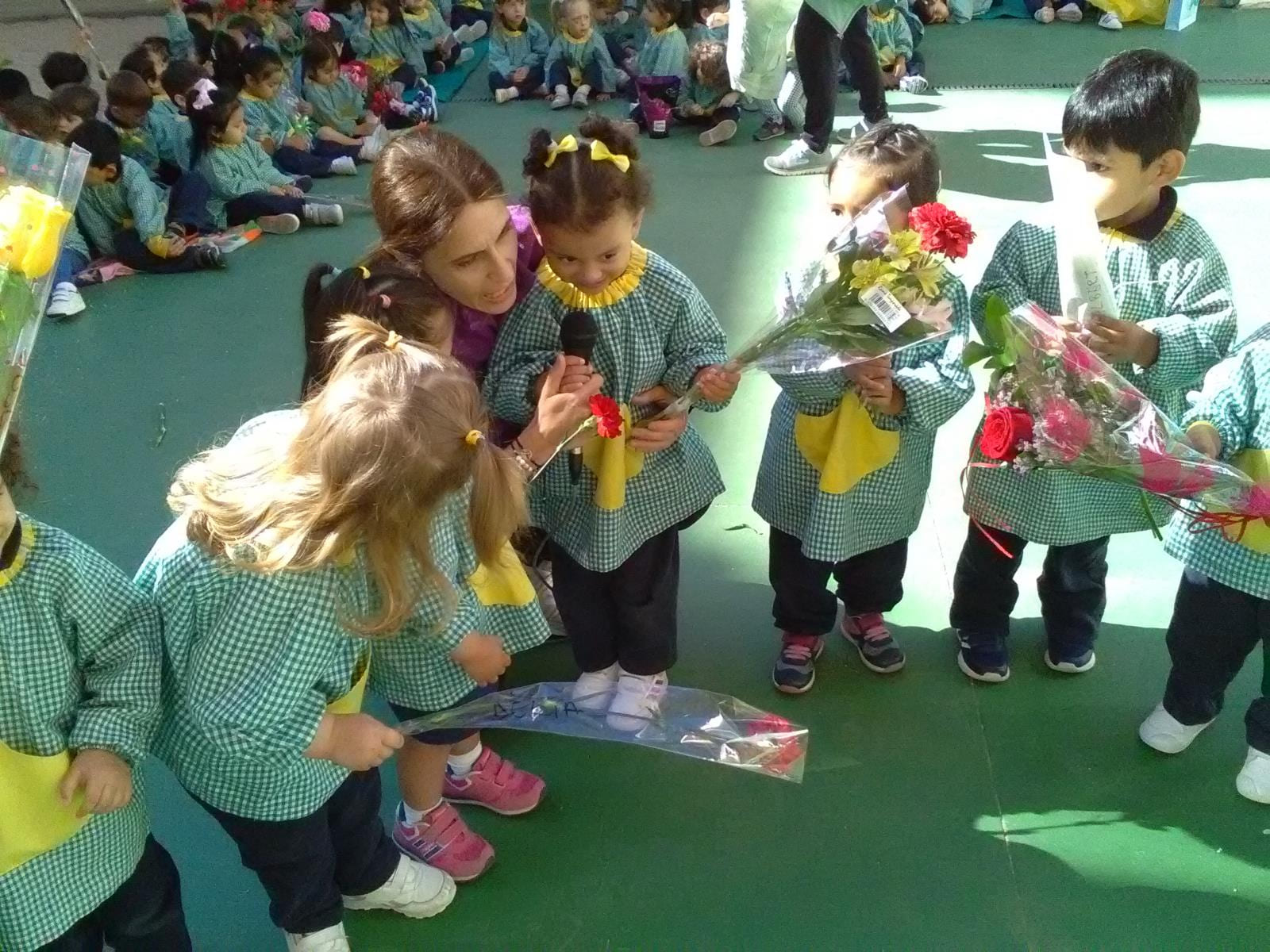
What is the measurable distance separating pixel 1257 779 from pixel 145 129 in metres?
5.11

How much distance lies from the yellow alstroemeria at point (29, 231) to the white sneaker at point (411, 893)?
1.15 meters

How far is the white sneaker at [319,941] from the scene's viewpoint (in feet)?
5.88

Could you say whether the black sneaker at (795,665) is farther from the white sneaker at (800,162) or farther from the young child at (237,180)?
the young child at (237,180)

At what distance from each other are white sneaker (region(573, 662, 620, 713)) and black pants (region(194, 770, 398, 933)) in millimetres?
462

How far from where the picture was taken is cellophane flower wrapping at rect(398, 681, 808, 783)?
1.95m

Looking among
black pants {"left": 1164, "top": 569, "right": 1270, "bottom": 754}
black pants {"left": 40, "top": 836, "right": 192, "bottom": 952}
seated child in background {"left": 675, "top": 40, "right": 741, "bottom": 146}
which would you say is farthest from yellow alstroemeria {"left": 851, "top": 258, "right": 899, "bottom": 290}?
seated child in background {"left": 675, "top": 40, "right": 741, "bottom": 146}

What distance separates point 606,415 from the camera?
1.80m

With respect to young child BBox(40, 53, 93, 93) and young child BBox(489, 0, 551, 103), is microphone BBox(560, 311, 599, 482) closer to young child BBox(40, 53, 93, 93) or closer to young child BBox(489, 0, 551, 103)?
young child BBox(40, 53, 93, 93)

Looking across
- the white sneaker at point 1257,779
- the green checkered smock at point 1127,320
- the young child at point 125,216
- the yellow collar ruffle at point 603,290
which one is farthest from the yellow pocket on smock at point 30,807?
the young child at point 125,216

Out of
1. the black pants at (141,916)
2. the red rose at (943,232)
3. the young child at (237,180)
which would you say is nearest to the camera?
the black pants at (141,916)

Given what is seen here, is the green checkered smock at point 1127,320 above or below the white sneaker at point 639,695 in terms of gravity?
above

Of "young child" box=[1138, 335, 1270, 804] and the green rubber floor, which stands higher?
"young child" box=[1138, 335, 1270, 804]

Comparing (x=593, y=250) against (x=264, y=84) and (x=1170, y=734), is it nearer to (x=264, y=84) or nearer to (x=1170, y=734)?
(x=1170, y=734)

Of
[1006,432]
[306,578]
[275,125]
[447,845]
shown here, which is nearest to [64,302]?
[275,125]
